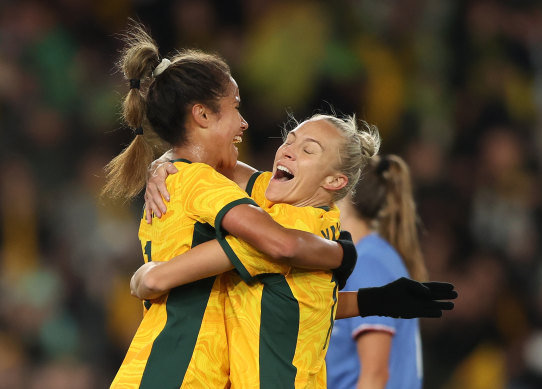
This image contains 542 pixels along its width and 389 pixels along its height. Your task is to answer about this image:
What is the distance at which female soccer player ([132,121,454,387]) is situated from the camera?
6.72 feet

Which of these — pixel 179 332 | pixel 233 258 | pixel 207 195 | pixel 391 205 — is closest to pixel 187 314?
pixel 179 332

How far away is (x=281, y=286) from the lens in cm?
212

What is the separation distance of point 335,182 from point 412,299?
1.25ft

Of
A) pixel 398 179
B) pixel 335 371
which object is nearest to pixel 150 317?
pixel 335 371

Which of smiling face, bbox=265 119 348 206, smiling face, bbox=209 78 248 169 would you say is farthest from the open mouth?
smiling face, bbox=209 78 248 169

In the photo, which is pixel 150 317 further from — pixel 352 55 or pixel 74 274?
pixel 352 55

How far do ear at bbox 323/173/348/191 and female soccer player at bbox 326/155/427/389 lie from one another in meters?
0.69

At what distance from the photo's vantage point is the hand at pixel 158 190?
217cm

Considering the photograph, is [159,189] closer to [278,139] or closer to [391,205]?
[391,205]

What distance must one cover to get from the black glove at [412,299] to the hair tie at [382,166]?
918mm

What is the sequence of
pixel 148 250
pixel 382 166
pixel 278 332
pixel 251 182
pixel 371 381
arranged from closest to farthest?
pixel 278 332, pixel 148 250, pixel 251 182, pixel 371 381, pixel 382 166

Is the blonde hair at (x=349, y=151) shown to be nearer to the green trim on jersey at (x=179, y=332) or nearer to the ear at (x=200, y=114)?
the ear at (x=200, y=114)

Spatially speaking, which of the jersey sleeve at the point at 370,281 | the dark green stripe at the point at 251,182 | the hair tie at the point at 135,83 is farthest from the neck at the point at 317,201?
the jersey sleeve at the point at 370,281

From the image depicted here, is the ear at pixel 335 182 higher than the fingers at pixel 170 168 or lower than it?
lower
